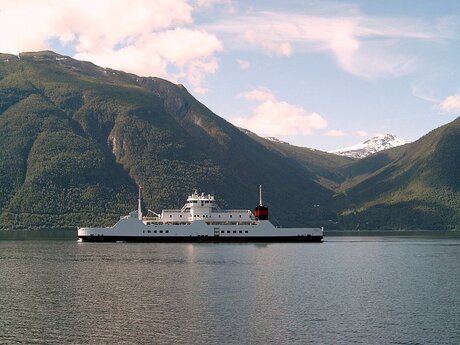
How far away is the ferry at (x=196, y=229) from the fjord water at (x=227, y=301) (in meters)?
49.2

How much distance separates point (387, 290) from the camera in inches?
2788

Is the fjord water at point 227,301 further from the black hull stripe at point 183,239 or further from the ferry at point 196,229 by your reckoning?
the ferry at point 196,229

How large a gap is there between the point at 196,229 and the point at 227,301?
300 ft

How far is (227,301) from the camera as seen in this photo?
2440 inches

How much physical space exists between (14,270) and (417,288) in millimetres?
52288

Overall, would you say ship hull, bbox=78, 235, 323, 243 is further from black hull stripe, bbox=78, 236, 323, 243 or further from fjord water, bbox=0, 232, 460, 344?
fjord water, bbox=0, 232, 460, 344

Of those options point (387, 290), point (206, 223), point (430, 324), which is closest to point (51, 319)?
point (430, 324)

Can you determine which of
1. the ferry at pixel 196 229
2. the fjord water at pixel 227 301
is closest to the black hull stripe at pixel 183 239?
the ferry at pixel 196 229

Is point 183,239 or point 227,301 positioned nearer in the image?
point 227,301

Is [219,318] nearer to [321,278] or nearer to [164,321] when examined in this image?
[164,321]

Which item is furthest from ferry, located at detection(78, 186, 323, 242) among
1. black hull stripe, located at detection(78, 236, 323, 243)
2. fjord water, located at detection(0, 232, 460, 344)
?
fjord water, located at detection(0, 232, 460, 344)

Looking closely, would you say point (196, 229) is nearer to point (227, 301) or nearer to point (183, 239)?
point (183, 239)

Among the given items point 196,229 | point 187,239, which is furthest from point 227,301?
point 196,229

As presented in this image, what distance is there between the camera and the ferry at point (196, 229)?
153 m
